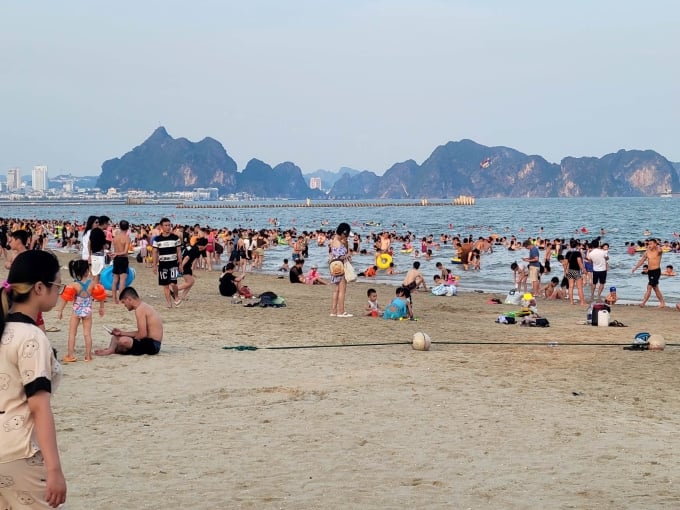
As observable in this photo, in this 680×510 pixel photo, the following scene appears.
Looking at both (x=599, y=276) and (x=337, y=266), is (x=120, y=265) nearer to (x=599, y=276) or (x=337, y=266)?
(x=337, y=266)

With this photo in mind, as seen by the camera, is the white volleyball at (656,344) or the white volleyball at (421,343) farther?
the white volleyball at (656,344)

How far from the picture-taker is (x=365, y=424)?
23.0ft

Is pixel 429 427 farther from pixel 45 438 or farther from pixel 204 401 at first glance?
pixel 45 438

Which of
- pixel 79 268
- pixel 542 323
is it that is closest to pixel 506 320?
pixel 542 323

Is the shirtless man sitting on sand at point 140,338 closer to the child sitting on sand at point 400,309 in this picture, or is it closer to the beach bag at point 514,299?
the child sitting on sand at point 400,309

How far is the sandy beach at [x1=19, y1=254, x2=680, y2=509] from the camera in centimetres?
534

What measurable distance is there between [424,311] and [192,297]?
520cm

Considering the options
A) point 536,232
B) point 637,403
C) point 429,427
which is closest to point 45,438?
point 429,427

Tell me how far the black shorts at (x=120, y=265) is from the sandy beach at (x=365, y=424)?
3.04 metres

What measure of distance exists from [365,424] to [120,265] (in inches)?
344

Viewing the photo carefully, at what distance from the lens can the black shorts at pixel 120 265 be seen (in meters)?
14.5

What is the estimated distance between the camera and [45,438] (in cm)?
298

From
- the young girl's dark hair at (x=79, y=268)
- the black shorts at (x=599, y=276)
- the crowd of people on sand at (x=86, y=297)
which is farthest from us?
the black shorts at (x=599, y=276)

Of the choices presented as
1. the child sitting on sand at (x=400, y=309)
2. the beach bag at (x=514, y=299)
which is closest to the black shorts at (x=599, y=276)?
the beach bag at (x=514, y=299)
